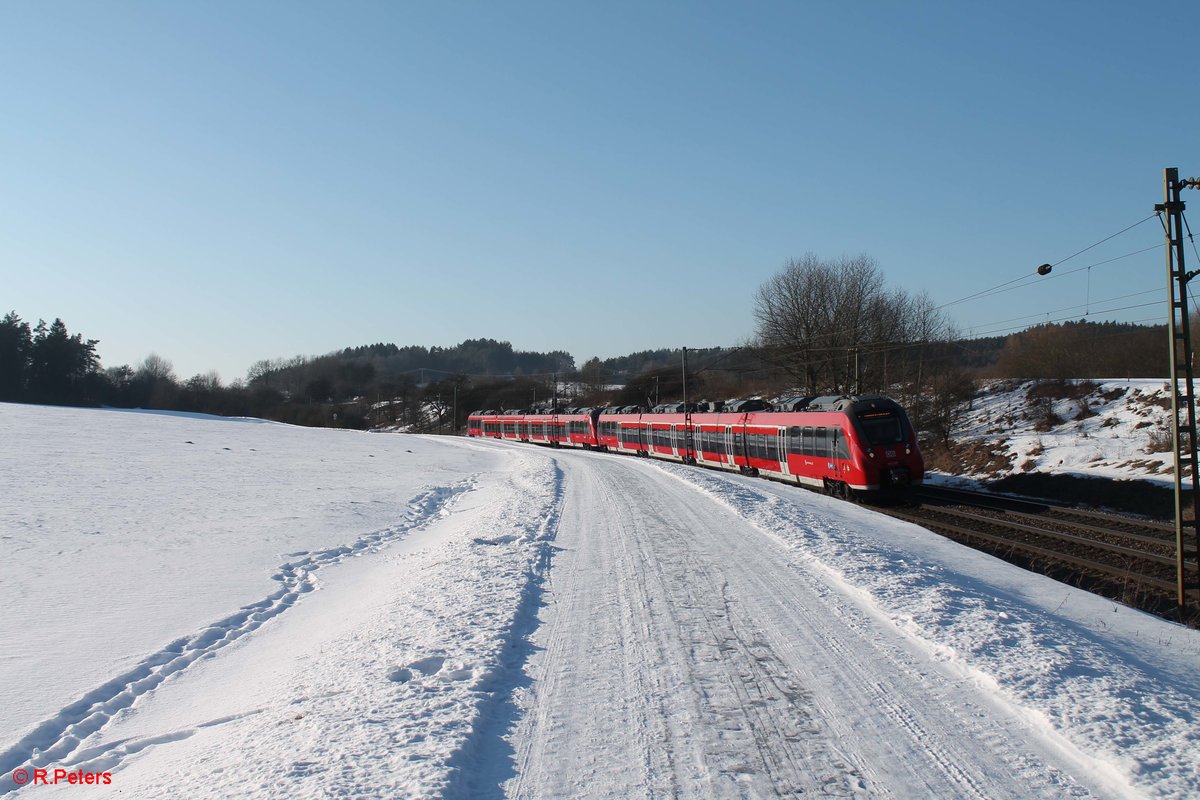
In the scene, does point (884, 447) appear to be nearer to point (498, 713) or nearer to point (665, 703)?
point (665, 703)

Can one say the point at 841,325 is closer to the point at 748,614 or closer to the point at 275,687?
the point at 748,614

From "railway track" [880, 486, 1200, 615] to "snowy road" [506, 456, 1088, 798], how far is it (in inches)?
291

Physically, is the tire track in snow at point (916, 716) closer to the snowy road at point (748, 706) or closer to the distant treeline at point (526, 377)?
the snowy road at point (748, 706)

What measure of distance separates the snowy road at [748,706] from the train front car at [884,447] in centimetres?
1363

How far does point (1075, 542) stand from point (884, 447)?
21.9ft

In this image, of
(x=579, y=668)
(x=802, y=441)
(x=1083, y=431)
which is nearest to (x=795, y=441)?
(x=802, y=441)

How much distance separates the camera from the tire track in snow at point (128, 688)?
548 centimetres

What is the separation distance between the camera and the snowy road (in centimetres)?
462

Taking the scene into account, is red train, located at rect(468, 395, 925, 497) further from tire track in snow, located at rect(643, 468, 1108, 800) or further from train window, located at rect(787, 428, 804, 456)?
tire track in snow, located at rect(643, 468, 1108, 800)

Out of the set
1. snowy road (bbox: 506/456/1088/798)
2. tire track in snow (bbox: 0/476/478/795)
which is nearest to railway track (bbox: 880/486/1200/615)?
snowy road (bbox: 506/456/1088/798)

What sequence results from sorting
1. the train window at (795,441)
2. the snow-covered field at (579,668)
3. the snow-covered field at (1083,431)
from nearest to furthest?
1. the snow-covered field at (579,668)
2. the snow-covered field at (1083,431)
3. the train window at (795,441)

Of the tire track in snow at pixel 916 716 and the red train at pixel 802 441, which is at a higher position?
the red train at pixel 802 441

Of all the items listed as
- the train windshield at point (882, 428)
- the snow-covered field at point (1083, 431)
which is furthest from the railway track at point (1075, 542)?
the snow-covered field at point (1083, 431)

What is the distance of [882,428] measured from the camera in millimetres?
23297
